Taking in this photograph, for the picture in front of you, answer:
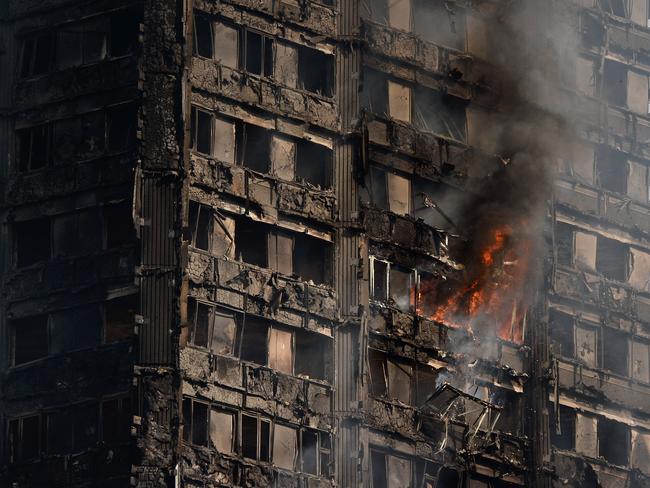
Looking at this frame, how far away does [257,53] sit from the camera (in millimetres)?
71312

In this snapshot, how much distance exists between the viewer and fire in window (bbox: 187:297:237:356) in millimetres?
67688

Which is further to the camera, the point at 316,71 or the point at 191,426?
the point at 316,71

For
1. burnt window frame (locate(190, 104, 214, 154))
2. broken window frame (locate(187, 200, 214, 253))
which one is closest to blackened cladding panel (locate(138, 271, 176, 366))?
broken window frame (locate(187, 200, 214, 253))

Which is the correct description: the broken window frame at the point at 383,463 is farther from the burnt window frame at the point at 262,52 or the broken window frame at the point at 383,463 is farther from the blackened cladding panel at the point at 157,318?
the burnt window frame at the point at 262,52

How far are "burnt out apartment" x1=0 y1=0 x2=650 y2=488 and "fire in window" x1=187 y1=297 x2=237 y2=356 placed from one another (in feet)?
0.29

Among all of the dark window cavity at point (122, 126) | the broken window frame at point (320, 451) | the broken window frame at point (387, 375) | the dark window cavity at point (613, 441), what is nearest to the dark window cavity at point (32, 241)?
the dark window cavity at point (122, 126)

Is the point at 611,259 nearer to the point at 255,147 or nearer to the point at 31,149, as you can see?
the point at 255,147

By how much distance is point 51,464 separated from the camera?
67.4 meters

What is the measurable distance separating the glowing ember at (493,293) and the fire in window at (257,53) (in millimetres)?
Answer: 8509

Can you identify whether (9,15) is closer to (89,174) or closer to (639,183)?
(89,174)

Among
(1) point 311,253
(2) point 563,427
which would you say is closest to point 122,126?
(1) point 311,253

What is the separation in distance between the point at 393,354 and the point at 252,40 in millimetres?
10519

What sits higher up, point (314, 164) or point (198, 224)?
point (314, 164)

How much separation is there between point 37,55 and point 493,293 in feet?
53.3
